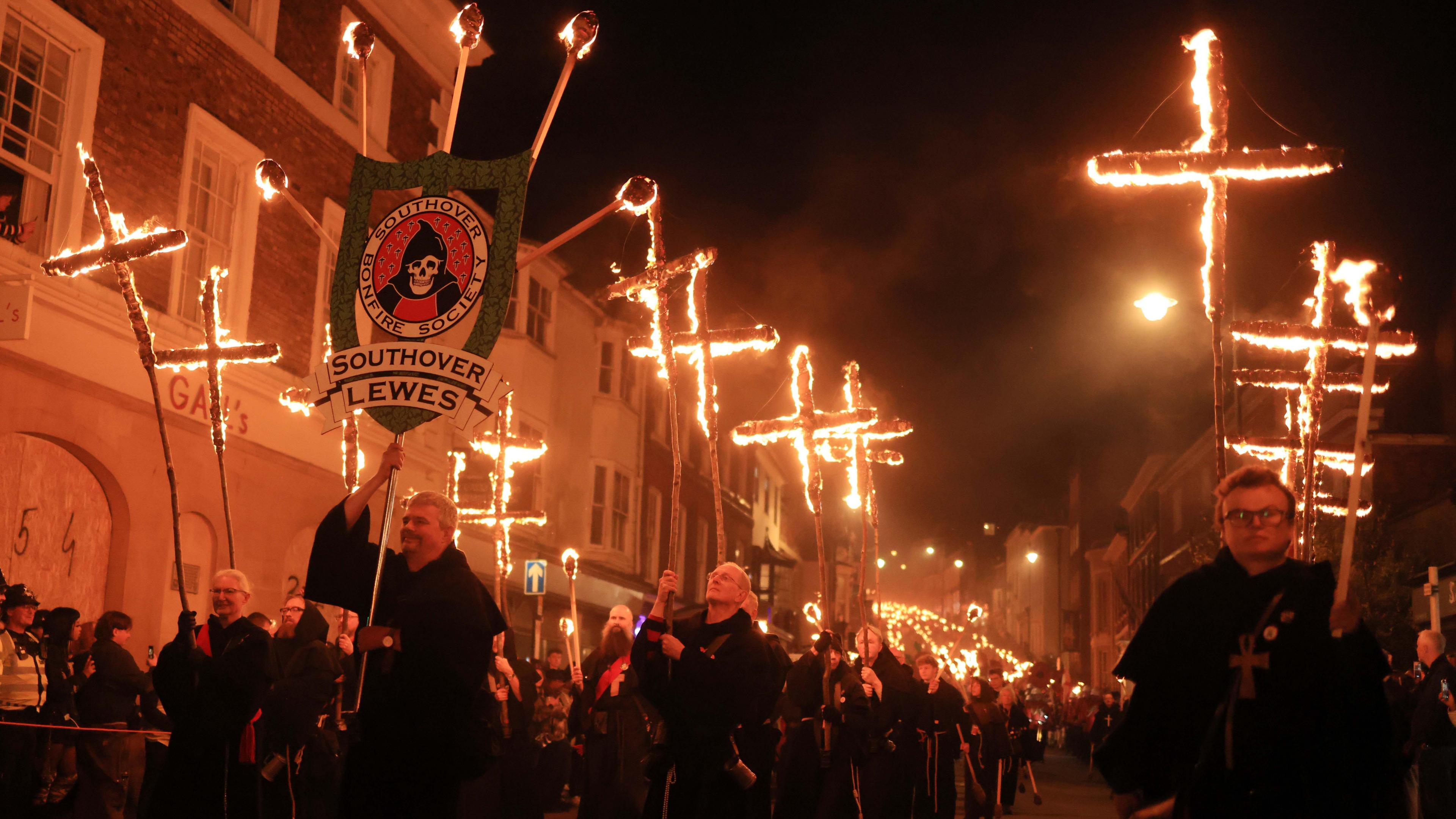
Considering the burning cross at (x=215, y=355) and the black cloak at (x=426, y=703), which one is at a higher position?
the burning cross at (x=215, y=355)

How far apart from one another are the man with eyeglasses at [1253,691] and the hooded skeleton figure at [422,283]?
404 centimetres

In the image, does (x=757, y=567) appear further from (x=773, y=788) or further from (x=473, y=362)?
(x=473, y=362)

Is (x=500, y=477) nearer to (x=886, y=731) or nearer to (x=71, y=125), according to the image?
(x=886, y=731)

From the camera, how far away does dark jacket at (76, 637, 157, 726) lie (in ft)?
33.7

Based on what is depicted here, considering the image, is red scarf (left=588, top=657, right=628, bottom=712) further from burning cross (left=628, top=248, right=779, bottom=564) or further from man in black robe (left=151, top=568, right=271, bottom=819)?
man in black robe (left=151, top=568, right=271, bottom=819)

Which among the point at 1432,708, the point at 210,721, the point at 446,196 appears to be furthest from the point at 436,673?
the point at 1432,708

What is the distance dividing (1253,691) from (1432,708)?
9.79 m

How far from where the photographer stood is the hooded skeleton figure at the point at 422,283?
23.2 ft

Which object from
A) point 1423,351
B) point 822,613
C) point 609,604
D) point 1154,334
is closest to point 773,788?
point 822,613

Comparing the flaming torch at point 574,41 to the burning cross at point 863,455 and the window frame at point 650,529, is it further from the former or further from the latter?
the window frame at point 650,529

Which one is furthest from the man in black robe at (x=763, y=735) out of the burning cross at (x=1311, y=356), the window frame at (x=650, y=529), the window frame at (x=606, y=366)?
the window frame at (x=650, y=529)

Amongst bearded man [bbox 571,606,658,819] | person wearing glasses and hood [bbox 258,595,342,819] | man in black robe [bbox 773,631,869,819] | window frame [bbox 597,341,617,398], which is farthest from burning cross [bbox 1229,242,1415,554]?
window frame [bbox 597,341,617,398]

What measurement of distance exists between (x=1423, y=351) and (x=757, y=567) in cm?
2738

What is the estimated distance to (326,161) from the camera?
736 inches
